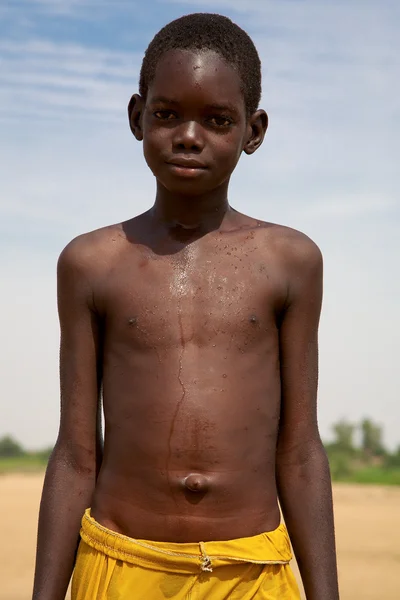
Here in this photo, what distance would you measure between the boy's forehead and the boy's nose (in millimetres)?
86

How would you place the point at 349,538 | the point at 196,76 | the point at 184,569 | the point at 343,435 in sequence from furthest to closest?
the point at 343,435 → the point at 349,538 → the point at 196,76 → the point at 184,569

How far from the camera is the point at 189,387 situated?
2598 mm

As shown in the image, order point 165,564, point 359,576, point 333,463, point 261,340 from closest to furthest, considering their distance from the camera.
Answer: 1. point 165,564
2. point 261,340
3. point 359,576
4. point 333,463

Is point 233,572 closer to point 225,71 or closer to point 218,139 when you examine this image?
point 218,139

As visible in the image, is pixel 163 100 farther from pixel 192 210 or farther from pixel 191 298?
pixel 191 298

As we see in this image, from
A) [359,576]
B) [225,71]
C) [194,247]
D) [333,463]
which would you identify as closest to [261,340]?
[194,247]

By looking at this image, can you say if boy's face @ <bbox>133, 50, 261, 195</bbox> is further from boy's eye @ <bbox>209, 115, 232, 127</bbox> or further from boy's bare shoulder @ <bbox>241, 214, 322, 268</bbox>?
boy's bare shoulder @ <bbox>241, 214, 322, 268</bbox>

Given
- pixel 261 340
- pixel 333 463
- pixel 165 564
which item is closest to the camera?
pixel 165 564

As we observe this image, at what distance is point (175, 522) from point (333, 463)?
10925 millimetres

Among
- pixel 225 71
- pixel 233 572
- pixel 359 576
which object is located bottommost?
pixel 359 576

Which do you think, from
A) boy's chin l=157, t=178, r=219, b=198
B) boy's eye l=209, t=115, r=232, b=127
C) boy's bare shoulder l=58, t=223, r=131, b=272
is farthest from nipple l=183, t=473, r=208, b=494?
boy's eye l=209, t=115, r=232, b=127

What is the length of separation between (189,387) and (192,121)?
2.25 ft

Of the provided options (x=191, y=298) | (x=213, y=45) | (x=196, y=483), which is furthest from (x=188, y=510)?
(x=213, y=45)

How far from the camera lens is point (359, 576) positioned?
29.3ft
